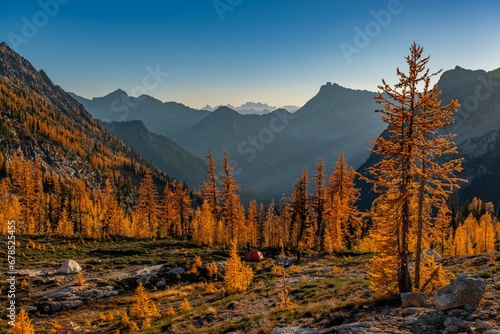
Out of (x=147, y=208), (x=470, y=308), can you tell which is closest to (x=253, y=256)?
(x=147, y=208)

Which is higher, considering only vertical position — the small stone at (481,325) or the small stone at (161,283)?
the small stone at (481,325)

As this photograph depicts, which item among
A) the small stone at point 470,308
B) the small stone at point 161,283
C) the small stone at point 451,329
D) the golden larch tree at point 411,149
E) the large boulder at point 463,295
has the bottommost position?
the small stone at point 161,283

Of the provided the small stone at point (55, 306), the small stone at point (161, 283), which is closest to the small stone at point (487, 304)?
the small stone at point (55, 306)

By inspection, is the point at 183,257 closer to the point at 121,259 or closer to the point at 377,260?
the point at 121,259

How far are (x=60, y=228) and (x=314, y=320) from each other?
85.2 meters

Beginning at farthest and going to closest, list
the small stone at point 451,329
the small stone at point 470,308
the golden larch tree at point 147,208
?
the golden larch tree at point 147,208, the small stone at point 470,308, the small stone at point 451,329

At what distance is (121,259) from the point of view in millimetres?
45344

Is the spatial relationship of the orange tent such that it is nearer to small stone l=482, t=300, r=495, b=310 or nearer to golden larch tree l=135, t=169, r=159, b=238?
golden larch tree l=135, t=169, r=159, b=238

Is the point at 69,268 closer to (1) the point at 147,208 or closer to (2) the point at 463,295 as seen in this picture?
(1) the point at 147,208

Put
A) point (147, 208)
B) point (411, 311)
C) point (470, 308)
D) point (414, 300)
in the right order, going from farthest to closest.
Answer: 1. point (147, 208)
2. point (414, 300)
3. point (411, 311)
4. point (470, 308)

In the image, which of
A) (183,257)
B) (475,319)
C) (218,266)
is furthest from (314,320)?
(183,257)

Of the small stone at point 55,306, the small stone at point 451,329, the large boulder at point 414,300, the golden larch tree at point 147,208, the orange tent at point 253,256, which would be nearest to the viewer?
the small stone at point 451,329

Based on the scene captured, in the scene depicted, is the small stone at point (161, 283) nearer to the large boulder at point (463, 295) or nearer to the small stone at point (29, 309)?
the small stone at point (29, 309)

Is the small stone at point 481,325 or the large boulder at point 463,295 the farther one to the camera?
the large boulder at point 463,295
